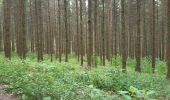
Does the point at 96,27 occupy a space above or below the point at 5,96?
above

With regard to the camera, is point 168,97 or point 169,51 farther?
point 169,51

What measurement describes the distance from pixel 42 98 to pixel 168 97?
400cm

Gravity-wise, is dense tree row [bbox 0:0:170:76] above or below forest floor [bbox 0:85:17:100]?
above

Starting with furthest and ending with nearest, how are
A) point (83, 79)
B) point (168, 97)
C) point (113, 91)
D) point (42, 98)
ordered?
point (83, 79)
point (113, 91)
point (168, 97)
point (42, 98)

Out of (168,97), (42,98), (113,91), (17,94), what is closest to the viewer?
(42,98)

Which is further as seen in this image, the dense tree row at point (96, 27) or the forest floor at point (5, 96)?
the dense tree row at point (96, 27)

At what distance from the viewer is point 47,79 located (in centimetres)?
851

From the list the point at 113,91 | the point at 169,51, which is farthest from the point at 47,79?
the point at 169,51

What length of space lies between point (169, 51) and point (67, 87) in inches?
265

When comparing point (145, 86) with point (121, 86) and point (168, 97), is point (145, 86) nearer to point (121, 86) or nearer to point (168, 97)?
point (121, 86)

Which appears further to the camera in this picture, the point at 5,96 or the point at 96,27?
the point at 96,27

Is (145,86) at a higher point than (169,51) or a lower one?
lower

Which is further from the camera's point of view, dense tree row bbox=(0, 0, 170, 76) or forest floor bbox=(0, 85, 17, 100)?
dense tree row bbox=(0, 0, 170, 76)

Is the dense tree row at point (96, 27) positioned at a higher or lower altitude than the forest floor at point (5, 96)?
higher
